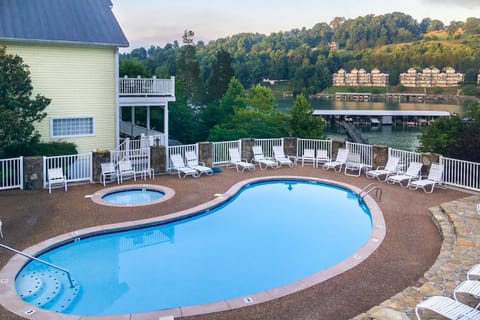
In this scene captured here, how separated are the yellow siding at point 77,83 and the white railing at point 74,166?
274cm

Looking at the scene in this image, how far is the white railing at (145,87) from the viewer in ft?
59.7

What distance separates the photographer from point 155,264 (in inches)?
338

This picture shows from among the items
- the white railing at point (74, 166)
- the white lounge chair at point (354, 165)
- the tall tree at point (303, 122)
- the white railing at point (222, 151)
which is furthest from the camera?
the tall tree at point (303, 122)

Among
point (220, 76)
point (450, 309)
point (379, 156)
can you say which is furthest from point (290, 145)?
point (220, 76)

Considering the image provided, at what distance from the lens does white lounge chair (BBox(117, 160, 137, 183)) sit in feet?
47.2

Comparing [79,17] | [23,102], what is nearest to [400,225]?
[23,102]

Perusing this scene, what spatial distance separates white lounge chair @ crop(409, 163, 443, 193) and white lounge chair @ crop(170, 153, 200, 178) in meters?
6.90

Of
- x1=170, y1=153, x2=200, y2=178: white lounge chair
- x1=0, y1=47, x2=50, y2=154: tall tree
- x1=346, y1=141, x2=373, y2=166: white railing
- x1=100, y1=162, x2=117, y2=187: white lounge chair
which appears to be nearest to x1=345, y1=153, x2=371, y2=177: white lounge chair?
x1=346, y1=141, x2=373, y2=166: white railing

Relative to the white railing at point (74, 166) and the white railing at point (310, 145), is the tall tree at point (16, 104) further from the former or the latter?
the white railing at point (310, 145)

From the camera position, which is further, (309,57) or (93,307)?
(309,57)

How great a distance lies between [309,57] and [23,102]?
105m

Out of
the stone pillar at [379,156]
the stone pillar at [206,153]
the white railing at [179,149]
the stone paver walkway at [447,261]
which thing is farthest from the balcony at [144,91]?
the stone paver walkway at [447,261]

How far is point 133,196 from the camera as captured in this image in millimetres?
13164

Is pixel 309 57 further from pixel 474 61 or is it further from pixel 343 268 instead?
pixel 343 268
